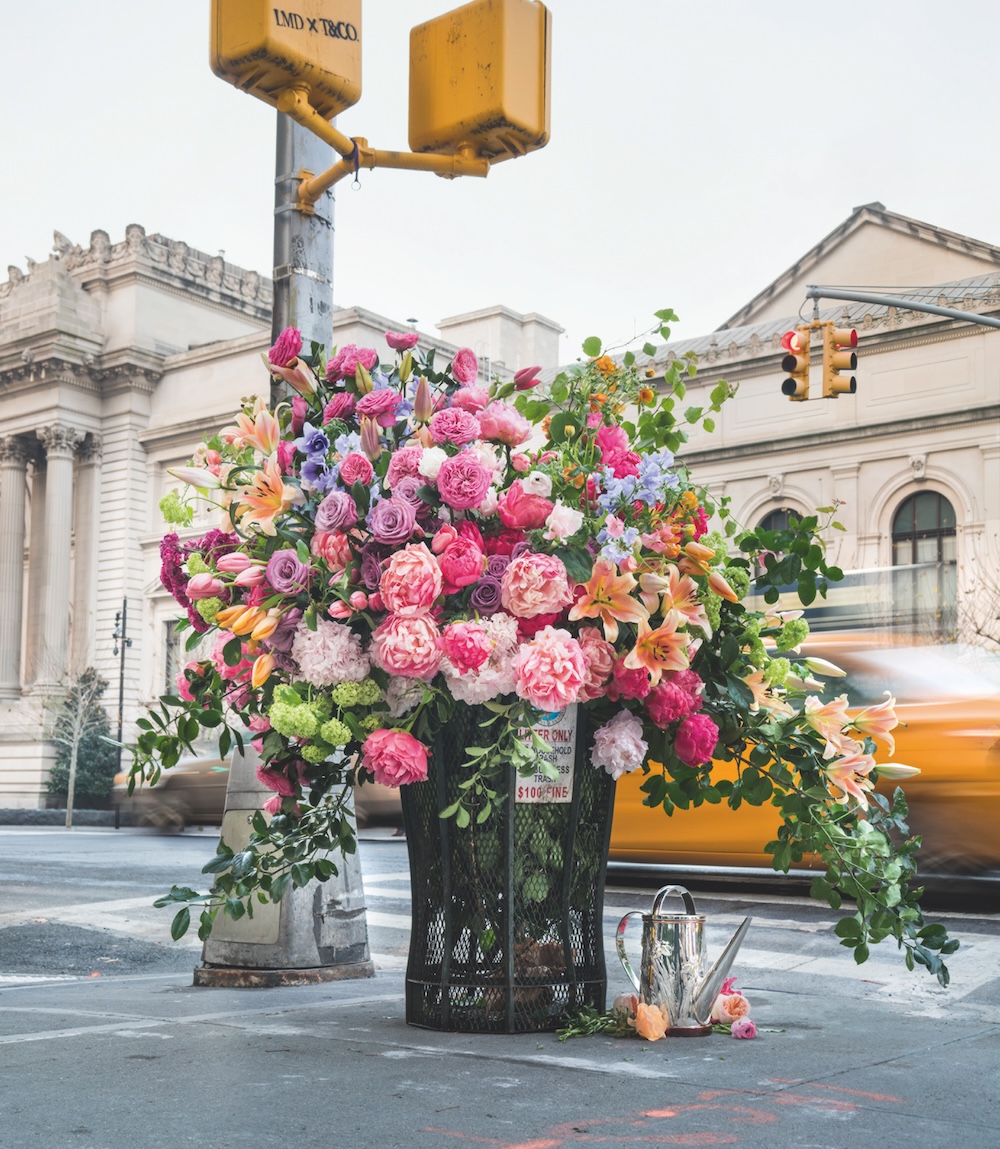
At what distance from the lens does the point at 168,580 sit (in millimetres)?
4672

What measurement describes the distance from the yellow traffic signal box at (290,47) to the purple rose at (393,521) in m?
2.19

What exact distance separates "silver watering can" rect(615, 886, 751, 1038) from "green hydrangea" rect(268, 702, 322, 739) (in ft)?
3.99

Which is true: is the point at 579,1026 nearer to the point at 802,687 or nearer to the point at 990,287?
the point at 802,687

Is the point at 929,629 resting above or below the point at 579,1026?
above

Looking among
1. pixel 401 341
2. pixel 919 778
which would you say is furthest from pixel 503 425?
pixel 919 778

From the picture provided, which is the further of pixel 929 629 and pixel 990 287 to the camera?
pixel 990 287

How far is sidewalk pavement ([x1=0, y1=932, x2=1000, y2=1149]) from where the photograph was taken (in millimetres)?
3141

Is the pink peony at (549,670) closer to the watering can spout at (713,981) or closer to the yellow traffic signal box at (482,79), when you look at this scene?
the watering can spout at (713,981)

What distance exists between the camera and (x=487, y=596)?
4.00 meters

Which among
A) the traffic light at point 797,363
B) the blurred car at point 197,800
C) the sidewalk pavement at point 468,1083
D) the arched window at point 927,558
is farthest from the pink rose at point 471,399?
the arched window at point 927,558

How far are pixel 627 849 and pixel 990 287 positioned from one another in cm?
2864

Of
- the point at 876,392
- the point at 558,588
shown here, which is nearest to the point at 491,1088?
the point at 558,588

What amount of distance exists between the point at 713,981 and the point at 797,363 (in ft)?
43.9

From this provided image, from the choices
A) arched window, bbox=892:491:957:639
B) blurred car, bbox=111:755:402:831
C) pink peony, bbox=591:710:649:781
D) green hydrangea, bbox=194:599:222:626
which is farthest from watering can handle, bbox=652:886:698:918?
arched window, bbox=892:491:957:639
